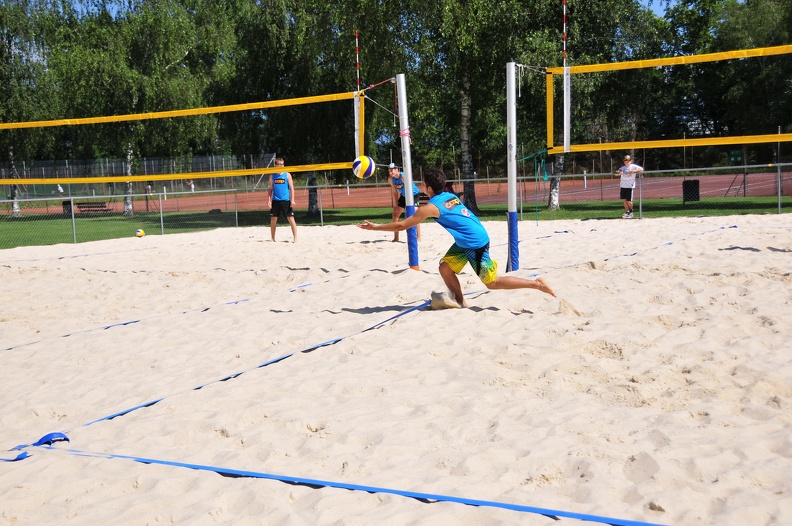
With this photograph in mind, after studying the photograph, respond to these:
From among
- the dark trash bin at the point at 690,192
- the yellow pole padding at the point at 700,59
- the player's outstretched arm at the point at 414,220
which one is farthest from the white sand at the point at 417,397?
the dark trash bin at the point at 690,192

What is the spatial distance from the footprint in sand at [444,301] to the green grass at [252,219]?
9571mm

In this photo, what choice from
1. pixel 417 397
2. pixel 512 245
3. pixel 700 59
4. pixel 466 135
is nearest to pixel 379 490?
pixel 417 397

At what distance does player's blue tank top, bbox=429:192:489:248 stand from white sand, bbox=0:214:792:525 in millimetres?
503

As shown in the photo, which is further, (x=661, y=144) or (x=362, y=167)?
(x=661, y=144)

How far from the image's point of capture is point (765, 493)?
2506mm

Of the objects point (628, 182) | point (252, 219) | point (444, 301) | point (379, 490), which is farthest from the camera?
point (252, 219)

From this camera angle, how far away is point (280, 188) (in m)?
11.2

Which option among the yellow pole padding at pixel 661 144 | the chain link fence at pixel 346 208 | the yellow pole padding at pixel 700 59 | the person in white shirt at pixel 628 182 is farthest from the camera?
the chain link fence at pixel 346 208

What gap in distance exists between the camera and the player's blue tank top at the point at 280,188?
11.2 meters

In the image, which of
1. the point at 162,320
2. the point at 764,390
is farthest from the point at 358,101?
the point at 764,390

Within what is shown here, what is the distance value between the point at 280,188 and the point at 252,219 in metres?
7.68

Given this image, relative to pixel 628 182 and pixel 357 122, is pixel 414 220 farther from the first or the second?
pixel 628 182

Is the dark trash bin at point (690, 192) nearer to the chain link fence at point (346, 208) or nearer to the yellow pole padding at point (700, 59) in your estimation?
the chain link fence at point (346, 208)

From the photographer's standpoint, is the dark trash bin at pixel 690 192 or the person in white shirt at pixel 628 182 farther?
the dark trash bin at pixel 690 192
